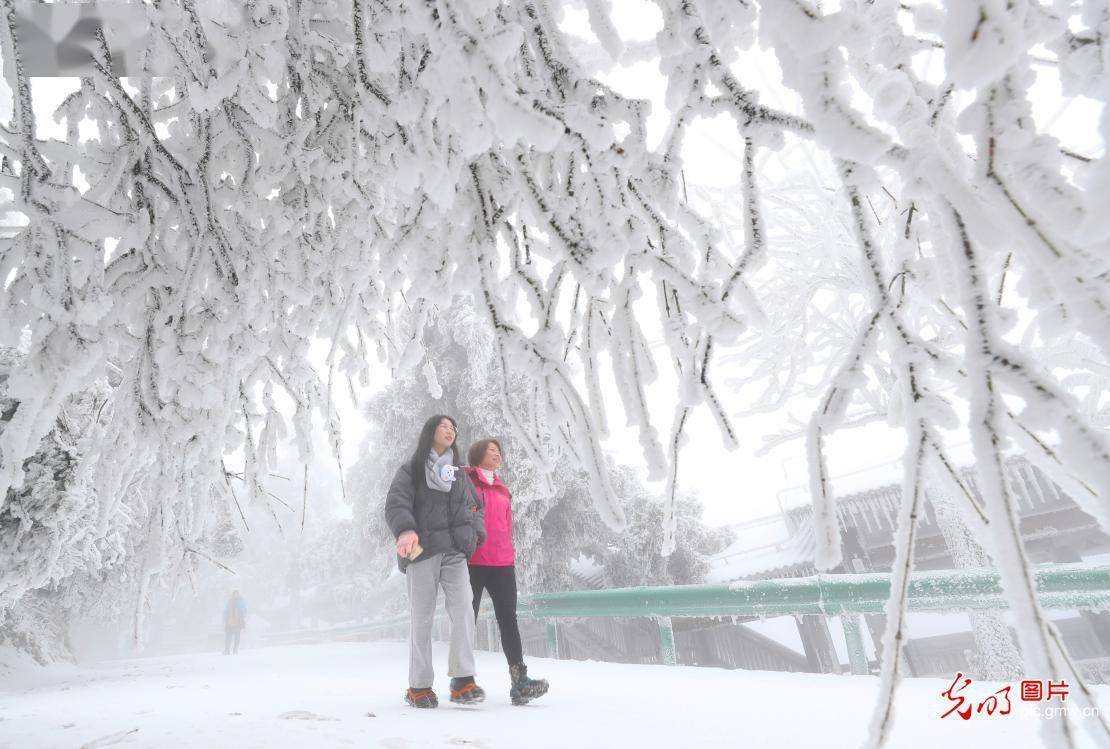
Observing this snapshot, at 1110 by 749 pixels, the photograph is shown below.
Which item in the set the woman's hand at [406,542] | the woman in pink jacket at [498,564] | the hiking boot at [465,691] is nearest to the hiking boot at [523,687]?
the woman in pink jacket at [498,564]

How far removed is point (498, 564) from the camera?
3.44 meters

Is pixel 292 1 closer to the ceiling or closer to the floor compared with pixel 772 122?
closer to the ceiling

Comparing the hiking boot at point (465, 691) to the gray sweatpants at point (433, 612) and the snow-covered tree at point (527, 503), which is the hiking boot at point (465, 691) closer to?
the gray sweatpants at point (433, 612)

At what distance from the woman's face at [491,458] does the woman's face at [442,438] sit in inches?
15.3

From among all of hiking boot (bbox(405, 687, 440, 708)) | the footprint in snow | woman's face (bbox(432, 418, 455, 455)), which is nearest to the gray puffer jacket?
woman's face (bbox(432, 418, 455, 455))

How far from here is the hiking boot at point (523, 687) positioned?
9.39 ft

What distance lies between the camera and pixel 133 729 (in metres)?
2.44

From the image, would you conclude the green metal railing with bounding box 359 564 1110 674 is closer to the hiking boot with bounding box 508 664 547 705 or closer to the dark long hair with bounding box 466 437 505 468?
the hiking boot with bounding box 508 664 547 705

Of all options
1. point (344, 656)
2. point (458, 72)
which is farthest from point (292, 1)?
point (344, 656)

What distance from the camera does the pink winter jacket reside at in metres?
3.44

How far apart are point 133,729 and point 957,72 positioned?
134 inches

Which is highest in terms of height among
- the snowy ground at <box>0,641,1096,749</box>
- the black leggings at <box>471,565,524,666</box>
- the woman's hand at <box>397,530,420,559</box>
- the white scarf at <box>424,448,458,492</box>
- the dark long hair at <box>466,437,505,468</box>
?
the dark long hair at <box>466,437,505,468</box>

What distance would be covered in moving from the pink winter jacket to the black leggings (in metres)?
0.05

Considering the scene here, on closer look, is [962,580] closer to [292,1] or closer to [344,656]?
[292,1]
